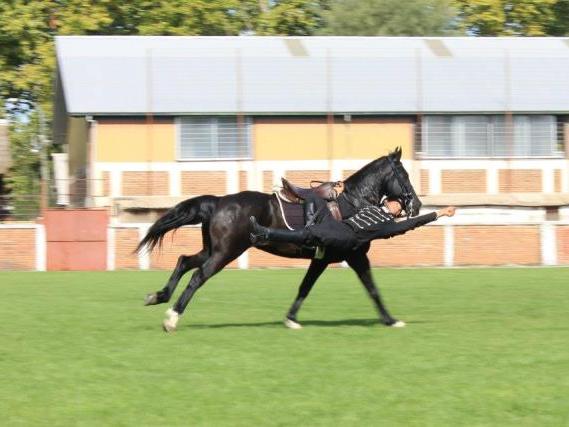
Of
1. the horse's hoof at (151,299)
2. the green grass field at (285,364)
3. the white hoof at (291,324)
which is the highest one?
the horse's hoof at (151,299)

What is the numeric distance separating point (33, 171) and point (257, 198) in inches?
1673

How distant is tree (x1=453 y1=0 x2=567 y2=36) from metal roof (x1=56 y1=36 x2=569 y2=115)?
1276cm

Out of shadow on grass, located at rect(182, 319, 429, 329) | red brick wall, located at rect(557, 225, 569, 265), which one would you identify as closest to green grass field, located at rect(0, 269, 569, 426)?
shadow on grass, located at rect(182, 319, 429, 329)

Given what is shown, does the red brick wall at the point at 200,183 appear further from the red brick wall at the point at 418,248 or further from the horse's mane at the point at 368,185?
the horse's mane at the point at 368,185

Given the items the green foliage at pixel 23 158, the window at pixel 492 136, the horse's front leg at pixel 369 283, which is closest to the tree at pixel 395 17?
the green foliage at pixel 23 158

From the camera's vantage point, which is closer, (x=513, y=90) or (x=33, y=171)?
(x=513, y=90)

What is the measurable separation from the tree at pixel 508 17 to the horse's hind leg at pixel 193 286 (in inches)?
1768

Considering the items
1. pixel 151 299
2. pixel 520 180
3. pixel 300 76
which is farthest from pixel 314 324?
pixel 520 180

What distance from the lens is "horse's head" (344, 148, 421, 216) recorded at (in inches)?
557

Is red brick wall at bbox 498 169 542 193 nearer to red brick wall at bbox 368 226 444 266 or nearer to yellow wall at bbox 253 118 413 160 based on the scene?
yellow wall at bbox 253 118 413 160

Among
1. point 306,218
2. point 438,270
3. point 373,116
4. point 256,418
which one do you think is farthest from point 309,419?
point 373,116

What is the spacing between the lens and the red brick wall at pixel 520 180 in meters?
41.7

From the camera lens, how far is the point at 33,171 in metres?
55.2

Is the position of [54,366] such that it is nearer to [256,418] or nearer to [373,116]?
[256,418]
